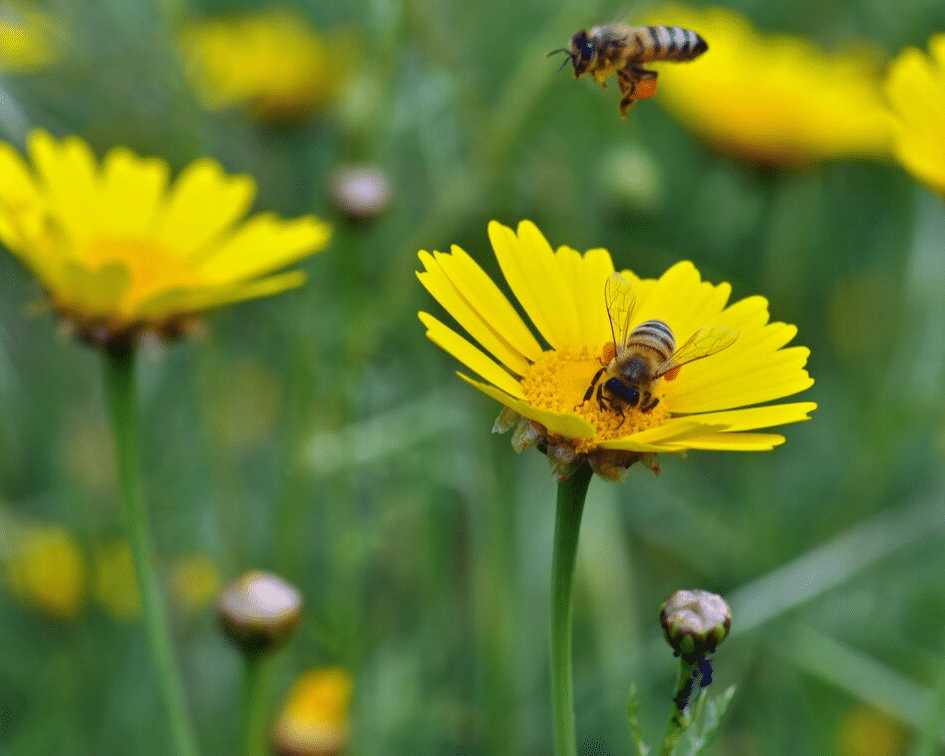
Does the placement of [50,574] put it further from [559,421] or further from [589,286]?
[559,421]

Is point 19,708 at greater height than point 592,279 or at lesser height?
lesser

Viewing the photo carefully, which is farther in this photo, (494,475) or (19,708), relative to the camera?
(19,708)

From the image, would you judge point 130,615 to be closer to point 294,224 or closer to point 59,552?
point 59,552

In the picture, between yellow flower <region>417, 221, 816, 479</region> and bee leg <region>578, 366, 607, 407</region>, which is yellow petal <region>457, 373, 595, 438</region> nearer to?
yellow flower <region>417, 221, 816, 479</region>

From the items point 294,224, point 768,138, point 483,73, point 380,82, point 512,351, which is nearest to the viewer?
point 512,351

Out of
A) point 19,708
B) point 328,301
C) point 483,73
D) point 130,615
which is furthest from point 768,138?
point 19,708

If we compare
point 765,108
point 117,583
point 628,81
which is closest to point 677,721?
point 628,81

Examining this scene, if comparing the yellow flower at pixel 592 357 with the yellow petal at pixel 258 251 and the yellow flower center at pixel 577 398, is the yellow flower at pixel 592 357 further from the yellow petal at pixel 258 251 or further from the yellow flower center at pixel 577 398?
the yellow petal at pixel 258 251

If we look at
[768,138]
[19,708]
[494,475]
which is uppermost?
[768,138]
